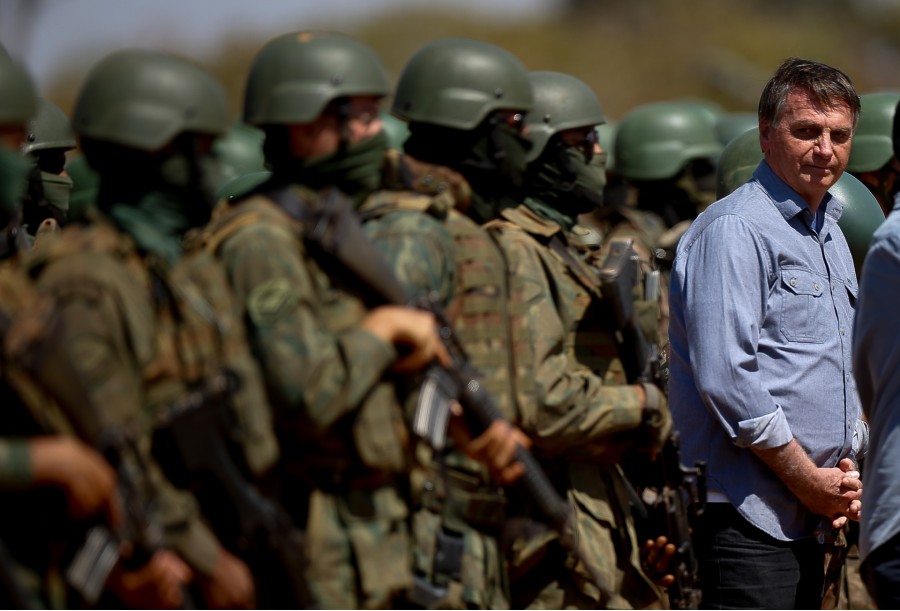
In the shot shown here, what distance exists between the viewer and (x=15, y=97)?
4.16 m

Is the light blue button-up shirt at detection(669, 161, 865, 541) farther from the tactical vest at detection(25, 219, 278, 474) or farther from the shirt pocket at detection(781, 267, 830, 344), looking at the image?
the tactical vest at detection(25, 219, 278, 474)

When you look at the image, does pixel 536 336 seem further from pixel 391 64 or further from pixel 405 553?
pixel 391 64

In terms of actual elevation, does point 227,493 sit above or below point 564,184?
below

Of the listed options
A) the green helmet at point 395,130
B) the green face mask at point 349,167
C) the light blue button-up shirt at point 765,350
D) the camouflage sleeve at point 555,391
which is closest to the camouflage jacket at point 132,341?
the green face mask at point 349,167

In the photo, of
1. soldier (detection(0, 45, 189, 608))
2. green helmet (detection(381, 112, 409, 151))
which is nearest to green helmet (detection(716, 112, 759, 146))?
green helmet (detection(381, 112, 409, 151))

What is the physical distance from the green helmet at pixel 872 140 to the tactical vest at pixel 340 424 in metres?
3.77

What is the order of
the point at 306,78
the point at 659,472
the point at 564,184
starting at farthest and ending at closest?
the point at 564,184 < the point at 659,472 < the point at 306,78

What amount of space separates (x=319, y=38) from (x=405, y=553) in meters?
1.64

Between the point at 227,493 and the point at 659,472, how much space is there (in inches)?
85.3

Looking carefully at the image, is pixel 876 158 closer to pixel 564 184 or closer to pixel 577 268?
pixel 564 184

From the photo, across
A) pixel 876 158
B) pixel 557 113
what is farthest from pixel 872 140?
pixel 557 113

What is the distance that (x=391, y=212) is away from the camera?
4559mm

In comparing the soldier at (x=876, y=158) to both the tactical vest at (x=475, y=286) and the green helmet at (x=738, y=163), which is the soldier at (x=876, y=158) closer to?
the green helmet at (x=738, y=163)

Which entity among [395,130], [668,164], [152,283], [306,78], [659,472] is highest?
[306,78]
